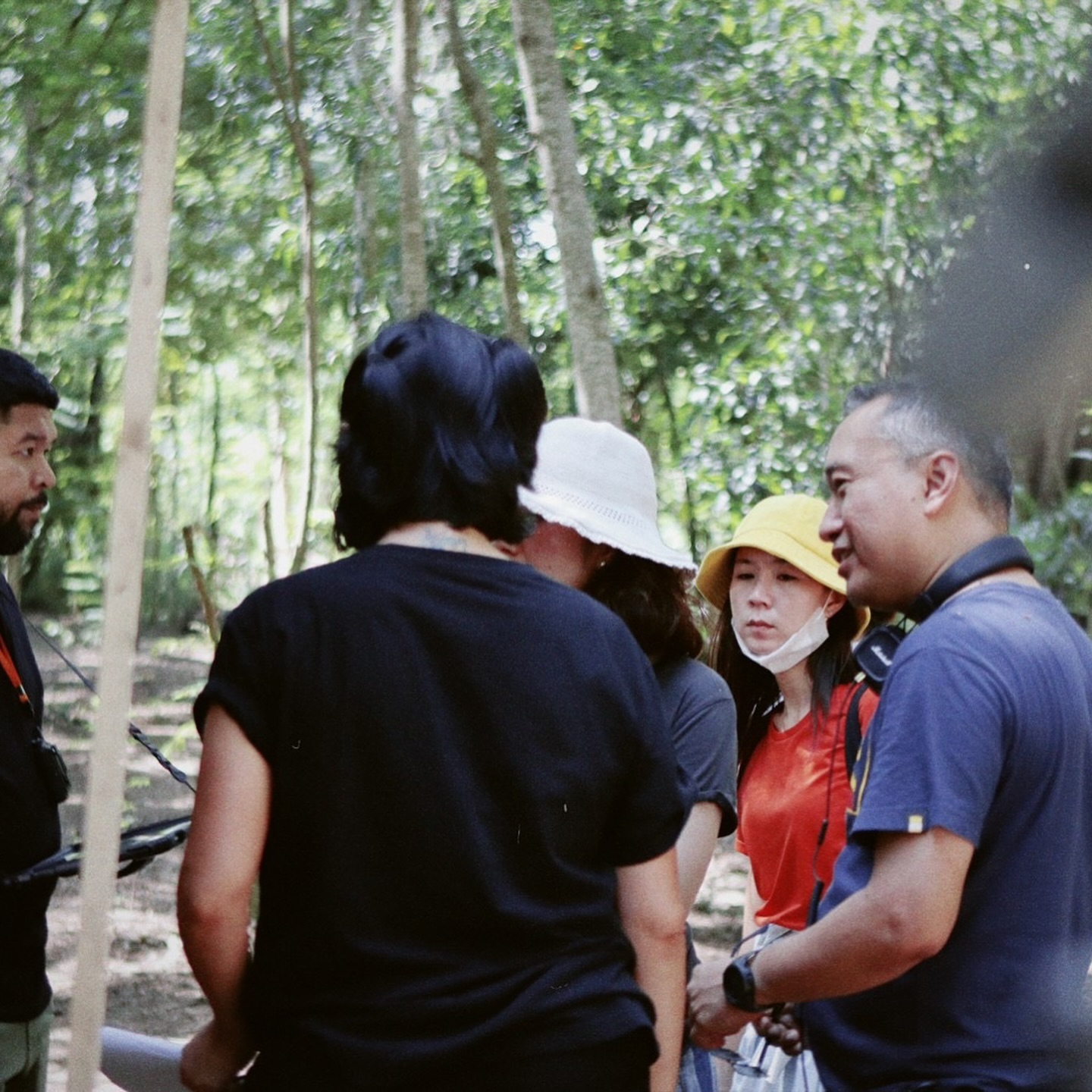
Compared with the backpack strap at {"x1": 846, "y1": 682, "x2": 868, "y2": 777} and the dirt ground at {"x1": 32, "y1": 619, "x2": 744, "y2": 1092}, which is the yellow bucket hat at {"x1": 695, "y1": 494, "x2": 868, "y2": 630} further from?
the dirt ground at {"x1": 32, "y1": 619, "x2": 744, "y2": 1092}

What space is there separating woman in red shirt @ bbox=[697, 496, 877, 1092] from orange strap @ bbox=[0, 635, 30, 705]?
1354mm

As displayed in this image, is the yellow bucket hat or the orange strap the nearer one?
the orange strap

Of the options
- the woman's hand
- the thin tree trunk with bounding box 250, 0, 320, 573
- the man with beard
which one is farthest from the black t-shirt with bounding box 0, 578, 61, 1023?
the thin tree trunk with bounding box 250, 0, 320, 573

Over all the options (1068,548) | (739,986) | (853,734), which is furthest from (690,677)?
(1068,548)

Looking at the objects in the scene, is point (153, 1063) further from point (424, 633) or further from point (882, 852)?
point (882, 852)

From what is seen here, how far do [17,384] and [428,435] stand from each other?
1.71 m

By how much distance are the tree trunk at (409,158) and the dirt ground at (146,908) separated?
8.76ft

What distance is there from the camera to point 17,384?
305 cm

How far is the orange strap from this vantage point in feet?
8.60

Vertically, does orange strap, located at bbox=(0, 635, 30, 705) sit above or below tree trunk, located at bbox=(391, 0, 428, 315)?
below

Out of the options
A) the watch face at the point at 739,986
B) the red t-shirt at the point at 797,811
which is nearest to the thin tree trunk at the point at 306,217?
the red t-shirt at the point at 797,811

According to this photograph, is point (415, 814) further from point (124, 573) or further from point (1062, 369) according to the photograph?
point (1062, 369)

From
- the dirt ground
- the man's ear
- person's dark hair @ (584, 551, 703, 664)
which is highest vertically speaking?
the man's ear

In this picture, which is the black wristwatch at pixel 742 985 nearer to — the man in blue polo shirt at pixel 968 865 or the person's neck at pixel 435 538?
the man in blue polo shirt at pixel 968 865
